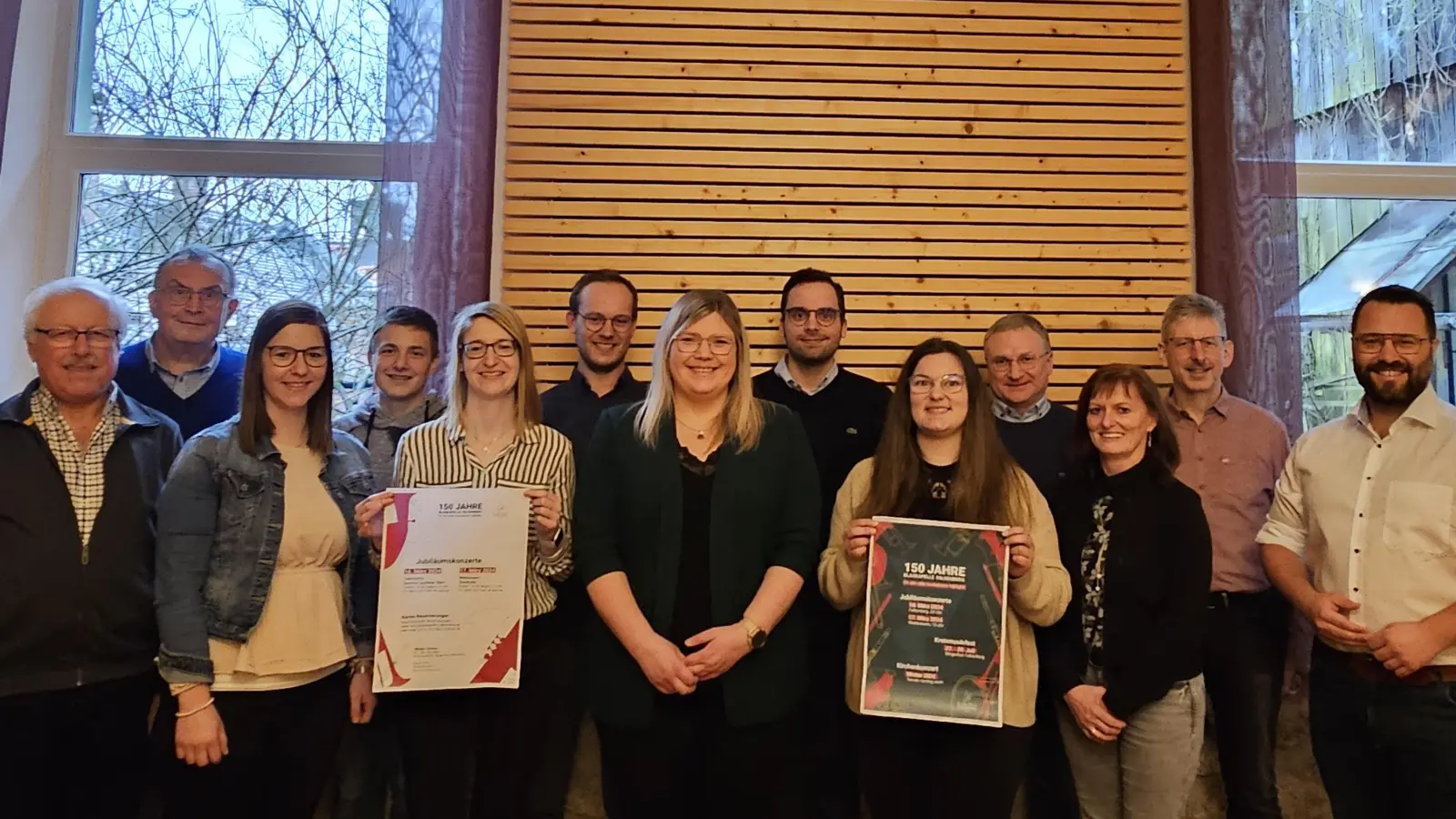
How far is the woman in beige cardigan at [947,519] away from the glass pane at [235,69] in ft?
9.49

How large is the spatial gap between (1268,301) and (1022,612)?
7.49 ft

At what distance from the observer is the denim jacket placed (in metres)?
1.97

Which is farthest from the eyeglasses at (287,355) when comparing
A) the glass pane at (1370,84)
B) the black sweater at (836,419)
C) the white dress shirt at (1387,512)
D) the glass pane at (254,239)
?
the glass pane at (1370,84)

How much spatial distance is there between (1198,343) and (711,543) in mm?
1888

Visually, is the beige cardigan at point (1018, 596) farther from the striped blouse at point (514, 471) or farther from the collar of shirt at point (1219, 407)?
the collar of shirt at point (1219, 407)

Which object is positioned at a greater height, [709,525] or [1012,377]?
[1012,377]

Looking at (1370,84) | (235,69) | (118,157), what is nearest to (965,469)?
(1370,84)

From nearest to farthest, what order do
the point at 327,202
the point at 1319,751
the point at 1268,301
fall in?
the point at 1319,751
the point at 1268,301
the point at 327,202

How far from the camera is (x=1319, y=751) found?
7.59ft

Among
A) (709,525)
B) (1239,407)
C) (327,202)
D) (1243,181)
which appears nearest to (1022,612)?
(709,525)

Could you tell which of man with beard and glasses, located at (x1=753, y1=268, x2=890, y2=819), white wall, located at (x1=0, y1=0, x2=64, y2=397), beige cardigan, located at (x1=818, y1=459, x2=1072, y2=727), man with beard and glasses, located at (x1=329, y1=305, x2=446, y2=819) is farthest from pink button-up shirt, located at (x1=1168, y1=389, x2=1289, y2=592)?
white wall, located at (x1=0, y1=0, x2=64, y2=397)

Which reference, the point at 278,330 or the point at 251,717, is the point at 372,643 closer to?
the point at 251,717

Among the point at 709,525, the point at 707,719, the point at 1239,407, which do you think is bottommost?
the point at 707,719

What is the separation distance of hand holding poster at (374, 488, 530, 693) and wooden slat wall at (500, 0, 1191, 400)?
58.7 inches
